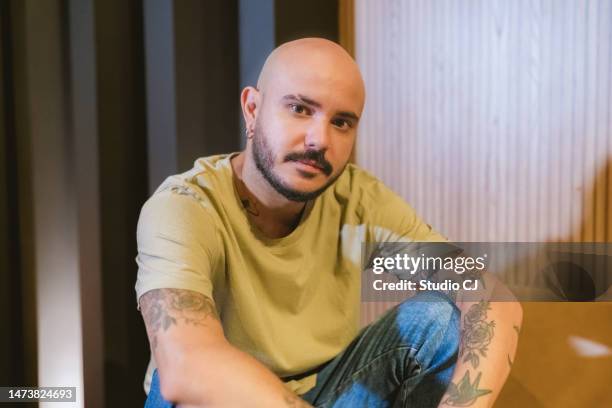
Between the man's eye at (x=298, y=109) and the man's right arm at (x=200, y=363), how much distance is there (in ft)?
1.12

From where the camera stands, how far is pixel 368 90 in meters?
1.41

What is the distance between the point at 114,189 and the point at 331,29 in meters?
0.63

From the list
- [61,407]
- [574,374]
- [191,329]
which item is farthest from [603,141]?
[61,407]

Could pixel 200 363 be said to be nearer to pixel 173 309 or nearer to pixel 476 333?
pixel 173 309

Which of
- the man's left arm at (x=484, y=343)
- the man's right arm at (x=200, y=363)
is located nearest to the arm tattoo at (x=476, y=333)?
the man's left arm at (x=484, y=343)

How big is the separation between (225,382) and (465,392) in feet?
1.27

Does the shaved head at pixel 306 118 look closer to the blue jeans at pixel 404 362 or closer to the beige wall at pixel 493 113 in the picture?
the blue jeans at pixel 404 362

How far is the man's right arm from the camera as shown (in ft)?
2.49

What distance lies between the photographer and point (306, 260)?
40.9 inches

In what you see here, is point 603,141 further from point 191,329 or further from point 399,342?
point 191,329

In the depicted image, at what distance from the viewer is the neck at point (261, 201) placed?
1.00 m

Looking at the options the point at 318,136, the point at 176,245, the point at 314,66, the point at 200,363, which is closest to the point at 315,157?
the point at 318,136

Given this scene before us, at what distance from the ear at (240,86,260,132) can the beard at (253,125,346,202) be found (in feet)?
0.09

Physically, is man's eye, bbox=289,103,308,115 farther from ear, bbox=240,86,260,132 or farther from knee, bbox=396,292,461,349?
knee, bbox=396,292,461,349
